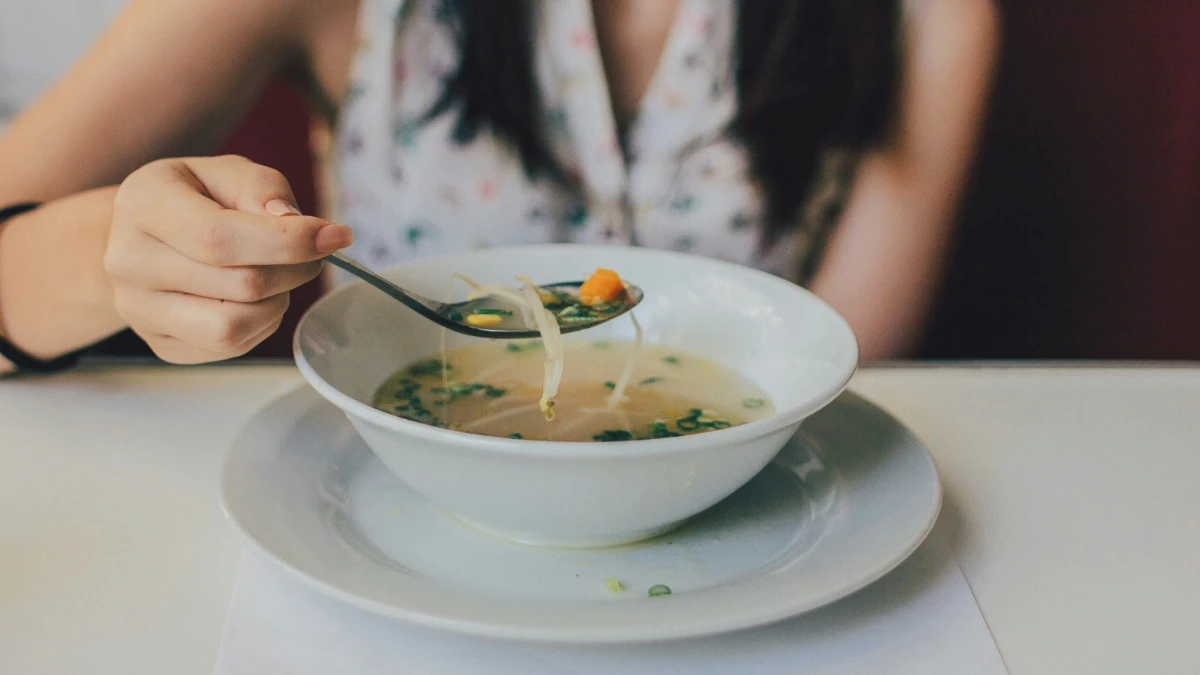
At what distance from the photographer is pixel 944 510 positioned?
0.64m

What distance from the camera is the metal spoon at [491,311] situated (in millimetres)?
690

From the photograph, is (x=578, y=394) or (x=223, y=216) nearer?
(x=223, y=216)

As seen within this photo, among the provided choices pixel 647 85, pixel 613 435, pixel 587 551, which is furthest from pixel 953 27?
pixel 587 551

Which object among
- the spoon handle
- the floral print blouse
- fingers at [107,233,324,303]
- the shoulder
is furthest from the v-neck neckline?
fingers at [107,233,324,303]

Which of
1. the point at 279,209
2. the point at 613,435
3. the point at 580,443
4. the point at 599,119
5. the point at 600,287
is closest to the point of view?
the point at 580,443

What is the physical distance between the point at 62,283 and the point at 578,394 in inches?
19.3

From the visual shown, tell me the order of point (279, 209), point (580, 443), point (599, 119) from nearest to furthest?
point (580, 443), point (279, 209), point (599, 119)

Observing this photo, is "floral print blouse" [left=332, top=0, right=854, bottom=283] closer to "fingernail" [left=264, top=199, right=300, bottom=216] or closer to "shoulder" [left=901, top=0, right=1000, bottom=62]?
"shoulder" [left=901, top=0, right=1000, bottom=62]

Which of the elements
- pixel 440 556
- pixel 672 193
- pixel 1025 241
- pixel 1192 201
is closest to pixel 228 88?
pixel 672 193

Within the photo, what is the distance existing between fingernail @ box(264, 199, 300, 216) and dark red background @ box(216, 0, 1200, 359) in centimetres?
82

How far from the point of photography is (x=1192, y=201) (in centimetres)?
128

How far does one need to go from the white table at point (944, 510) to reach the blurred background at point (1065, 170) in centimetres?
42

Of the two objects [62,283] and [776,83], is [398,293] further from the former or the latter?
[776,83]

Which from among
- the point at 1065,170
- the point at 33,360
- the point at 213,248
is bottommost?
the point at 33,360
